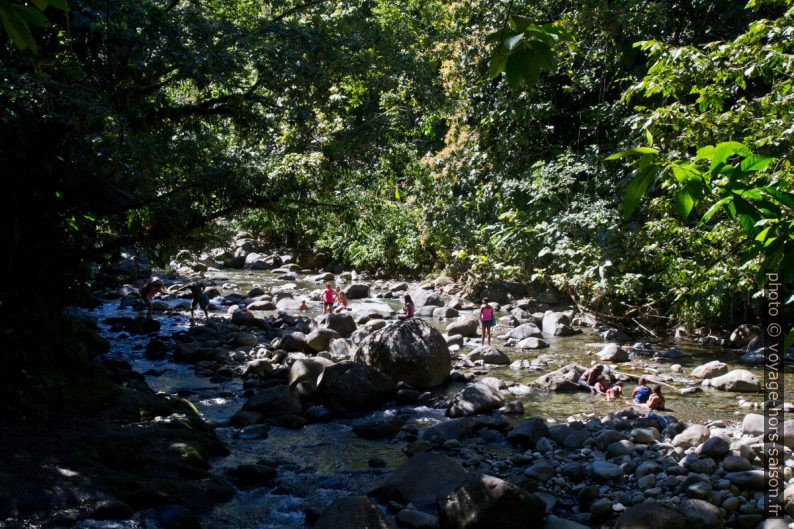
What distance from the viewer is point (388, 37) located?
420 inches

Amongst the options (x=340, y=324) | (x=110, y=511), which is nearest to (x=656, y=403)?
(x=110, y=511)

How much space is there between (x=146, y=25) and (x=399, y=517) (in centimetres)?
690

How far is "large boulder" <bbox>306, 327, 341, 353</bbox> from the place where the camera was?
1431cm

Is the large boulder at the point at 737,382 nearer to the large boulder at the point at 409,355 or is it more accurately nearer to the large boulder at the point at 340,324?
the large boulder at the point at 409,355

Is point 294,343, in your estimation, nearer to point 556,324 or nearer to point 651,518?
point 556,324

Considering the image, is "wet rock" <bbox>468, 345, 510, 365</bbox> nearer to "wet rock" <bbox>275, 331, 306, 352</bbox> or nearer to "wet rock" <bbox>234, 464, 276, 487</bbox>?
"wet rock" <bbox>275, 331, 306, 352</bbox>

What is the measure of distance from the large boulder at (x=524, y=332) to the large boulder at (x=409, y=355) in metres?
4.33

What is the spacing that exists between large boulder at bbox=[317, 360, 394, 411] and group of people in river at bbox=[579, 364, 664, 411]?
12.1ft

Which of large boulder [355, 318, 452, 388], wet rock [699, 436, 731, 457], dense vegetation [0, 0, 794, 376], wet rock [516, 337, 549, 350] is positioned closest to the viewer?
dense vegetation [0, 0, 794, 376]

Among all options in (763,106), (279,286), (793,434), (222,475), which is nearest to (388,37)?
(763,106)

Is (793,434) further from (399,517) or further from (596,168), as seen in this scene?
(596,168)

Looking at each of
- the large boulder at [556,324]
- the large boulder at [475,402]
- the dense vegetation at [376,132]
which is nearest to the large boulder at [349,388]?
the large boulder at [475,402]

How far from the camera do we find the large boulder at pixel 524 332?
627 inches

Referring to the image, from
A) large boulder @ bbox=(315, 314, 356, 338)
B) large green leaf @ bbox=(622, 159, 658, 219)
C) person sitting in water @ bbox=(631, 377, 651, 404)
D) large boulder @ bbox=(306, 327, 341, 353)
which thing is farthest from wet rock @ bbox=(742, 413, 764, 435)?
large boulder @ bbox=(315, 314, 356, 338)
